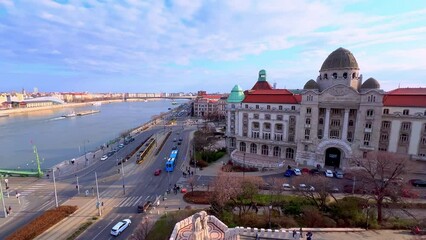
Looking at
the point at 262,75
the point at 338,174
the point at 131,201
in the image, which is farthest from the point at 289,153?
the point at 131,201

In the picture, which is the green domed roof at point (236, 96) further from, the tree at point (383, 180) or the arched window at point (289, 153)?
the tree at point (383, 180)

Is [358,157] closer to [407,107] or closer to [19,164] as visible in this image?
[407,107]

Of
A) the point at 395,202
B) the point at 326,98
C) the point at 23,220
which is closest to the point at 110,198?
the point at 23,220

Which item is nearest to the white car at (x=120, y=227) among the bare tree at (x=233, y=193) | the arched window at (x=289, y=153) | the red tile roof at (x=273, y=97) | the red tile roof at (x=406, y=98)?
the bare tree at (x=233, y=193)

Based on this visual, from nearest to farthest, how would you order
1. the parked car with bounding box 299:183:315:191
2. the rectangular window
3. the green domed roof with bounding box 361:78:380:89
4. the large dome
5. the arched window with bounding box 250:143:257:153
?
the parked car with bounding box 299:183:315:191 < the green domed roof with bounding box 361:78:380:89 < the large dome < the rectangular window < the arched window with bounding box 250:143:257:153

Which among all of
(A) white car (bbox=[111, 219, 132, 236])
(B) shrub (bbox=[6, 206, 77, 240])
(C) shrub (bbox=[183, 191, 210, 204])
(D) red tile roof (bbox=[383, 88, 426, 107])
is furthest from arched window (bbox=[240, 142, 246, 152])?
(B) shrub (bbox=[6, 206, 77, 240])

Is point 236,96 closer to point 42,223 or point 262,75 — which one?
point 262,75

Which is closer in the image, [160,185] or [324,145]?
[160,185]

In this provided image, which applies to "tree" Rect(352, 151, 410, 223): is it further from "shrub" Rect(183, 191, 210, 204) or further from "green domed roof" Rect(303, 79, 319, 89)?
"shrub" Rect(183, 191, 210, 204)
